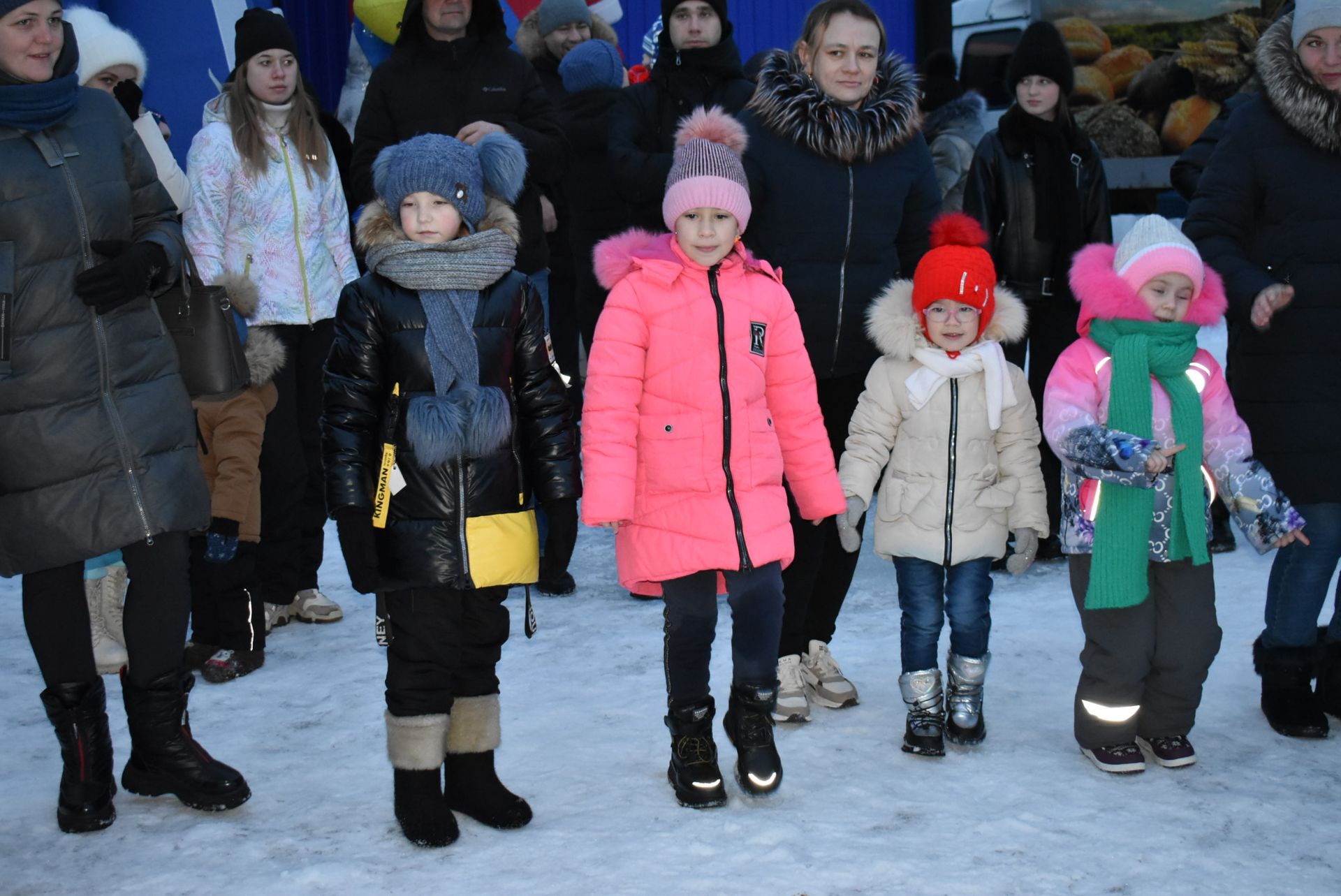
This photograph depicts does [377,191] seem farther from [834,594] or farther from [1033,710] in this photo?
[1033,710]

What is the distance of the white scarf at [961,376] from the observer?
3.86 m

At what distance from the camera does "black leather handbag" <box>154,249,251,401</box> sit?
3.63m

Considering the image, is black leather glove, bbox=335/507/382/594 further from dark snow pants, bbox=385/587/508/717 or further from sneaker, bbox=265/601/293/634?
sneaker, bbox=265/601/293/634

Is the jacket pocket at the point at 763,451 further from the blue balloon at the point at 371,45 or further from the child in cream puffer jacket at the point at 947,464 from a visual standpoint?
the blue balloon at the point at 371,45

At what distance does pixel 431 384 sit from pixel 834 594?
66.0 inches

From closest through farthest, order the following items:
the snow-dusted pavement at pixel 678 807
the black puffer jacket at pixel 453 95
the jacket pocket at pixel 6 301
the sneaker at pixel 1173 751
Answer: the snow-dusted pavement at pixel 678 807, the jacket pocket at pixel 6 301, the sneaker at pixel 1173 751, the black puffer jacket at pixel 453 95

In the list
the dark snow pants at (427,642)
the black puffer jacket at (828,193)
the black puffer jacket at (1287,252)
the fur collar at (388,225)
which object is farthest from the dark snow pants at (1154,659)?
the fur collar at (388,225)

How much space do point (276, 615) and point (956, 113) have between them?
162 inches

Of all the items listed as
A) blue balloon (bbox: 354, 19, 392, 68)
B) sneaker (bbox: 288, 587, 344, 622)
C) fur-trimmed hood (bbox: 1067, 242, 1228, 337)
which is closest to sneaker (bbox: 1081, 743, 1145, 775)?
fur-trimmed hood (bbox: 1067, 242, 1228, 337)

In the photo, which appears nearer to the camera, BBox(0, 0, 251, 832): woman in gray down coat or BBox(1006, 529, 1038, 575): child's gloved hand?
BBox(0, 0, 251, 832): woman in gray down coat

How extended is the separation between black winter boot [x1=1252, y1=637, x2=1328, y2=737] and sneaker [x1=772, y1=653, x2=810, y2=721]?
135 centimetres

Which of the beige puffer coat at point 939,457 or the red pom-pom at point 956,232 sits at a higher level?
the red pom-pom at point 956,232

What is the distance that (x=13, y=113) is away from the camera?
319 centimetres

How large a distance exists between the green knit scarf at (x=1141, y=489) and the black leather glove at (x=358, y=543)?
1907 mm
